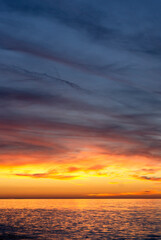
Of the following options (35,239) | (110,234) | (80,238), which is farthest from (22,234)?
(110,234)

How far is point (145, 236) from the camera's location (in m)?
52.2

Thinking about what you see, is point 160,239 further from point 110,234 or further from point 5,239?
point 5,239

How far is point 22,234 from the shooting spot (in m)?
52.5

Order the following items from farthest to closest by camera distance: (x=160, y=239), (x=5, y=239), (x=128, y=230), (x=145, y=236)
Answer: (x=128, y=230), (x=145, y=236), (x=160, y=239), (x=5, y=239)

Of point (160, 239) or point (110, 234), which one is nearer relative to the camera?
point (160, 239)

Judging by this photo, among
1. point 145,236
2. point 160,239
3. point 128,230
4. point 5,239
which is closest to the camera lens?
point 5,239

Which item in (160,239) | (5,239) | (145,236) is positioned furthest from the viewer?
(145,236)

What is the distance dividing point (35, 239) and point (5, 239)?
5138 mm

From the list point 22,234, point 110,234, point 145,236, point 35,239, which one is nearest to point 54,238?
point 35,239

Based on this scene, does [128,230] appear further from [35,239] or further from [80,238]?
[35,239]

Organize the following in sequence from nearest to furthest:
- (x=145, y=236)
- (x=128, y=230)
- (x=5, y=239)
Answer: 1. (x=5, y=239)
2. (x=145, y=236)
3. (x=128, y=230)

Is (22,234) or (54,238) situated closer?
(54,238)

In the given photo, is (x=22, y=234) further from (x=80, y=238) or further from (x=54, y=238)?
(x=80, y=238)

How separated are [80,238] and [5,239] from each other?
1328 centimetres
